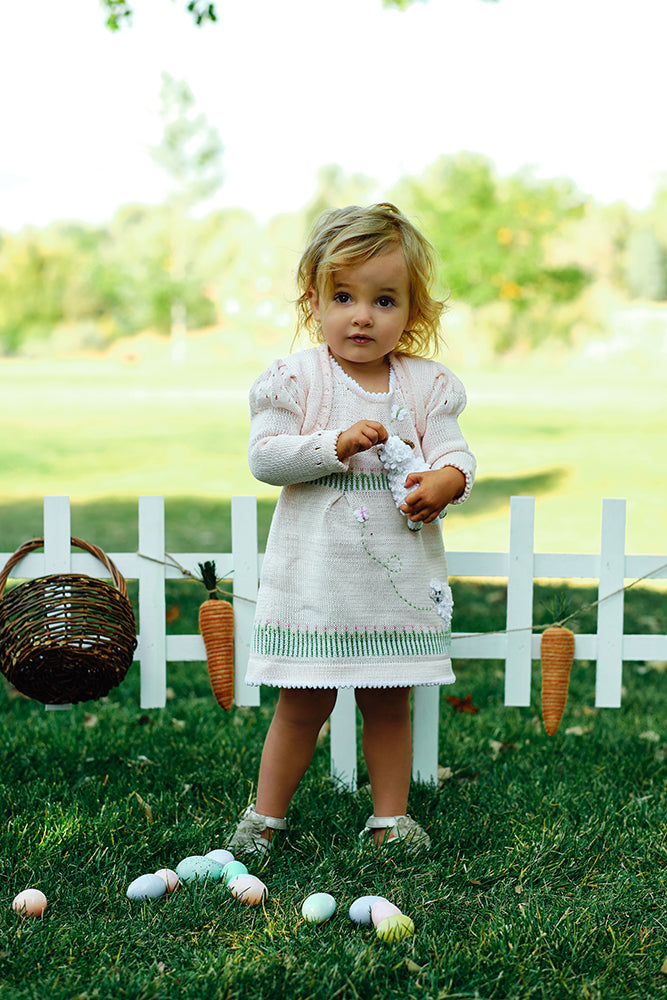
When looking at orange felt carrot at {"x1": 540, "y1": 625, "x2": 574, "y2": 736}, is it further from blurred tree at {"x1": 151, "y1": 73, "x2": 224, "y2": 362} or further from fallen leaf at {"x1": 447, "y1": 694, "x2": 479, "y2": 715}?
blurred tree at {"x1": 151, "y1": 73, "x2": 224, "y2": 362}

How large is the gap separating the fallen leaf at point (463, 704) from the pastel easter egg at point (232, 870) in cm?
172

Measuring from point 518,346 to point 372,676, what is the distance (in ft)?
93.4

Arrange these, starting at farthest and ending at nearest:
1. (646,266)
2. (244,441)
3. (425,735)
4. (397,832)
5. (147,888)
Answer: (646,266) < (244,441) < (425,735) < (397,832) < (147,888)

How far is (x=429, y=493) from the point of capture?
250cm

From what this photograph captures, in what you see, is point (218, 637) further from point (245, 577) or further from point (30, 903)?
point (30, 903)

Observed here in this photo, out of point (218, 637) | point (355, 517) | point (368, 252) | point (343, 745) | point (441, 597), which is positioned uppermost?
point (368, 252)

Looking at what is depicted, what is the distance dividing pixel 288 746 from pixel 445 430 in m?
0.98

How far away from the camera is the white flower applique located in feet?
8.63

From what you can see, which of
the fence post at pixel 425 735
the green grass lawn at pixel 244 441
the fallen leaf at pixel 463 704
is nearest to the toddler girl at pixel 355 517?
the fence post at pixel 425 735

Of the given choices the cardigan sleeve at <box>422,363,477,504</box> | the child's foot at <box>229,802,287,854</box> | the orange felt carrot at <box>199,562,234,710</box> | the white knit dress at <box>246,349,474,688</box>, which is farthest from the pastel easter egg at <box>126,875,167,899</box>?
the cardigan sleeve at <box>422,363,477,504</box>

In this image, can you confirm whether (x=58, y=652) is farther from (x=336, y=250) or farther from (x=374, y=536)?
(x=336, y=250)

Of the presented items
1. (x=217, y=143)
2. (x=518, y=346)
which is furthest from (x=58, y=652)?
(x=217, y=143)

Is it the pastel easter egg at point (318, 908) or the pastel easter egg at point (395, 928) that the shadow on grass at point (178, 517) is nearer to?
the pastel easter egg at point (318, 908)

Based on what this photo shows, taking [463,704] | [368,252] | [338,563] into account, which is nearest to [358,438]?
[338,563]
